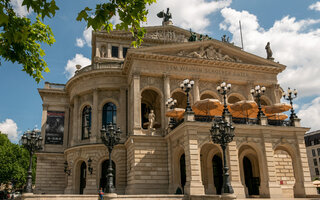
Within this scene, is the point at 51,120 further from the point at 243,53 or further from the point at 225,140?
the point at 225,140

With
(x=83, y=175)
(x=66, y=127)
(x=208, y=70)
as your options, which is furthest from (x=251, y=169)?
(x=66, y=127)

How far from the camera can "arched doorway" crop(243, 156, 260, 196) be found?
28719 mm

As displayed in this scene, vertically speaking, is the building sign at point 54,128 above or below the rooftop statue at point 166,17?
below

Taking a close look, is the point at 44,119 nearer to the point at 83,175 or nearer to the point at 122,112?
the point at 83,175

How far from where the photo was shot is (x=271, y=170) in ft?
78.4

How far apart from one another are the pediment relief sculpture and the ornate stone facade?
111mm

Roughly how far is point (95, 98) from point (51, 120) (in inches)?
358

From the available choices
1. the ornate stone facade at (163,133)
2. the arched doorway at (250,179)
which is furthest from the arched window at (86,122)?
the arched doorway at (250,179)

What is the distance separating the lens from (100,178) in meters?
32.0

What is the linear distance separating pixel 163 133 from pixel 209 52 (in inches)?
420

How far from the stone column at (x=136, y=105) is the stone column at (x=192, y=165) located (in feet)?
22.3

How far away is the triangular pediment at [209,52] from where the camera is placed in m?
31.7

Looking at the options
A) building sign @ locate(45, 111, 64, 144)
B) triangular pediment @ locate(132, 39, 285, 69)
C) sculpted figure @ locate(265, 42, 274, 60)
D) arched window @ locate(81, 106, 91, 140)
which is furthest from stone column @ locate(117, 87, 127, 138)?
sculpted figure @ locate(265, 42, 274, 60)

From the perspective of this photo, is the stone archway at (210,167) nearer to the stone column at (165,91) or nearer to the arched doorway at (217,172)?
the arched doorway at (217,172)
